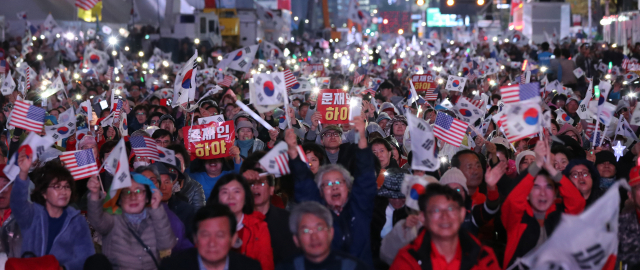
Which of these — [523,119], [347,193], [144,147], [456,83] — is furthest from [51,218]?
[456,83]

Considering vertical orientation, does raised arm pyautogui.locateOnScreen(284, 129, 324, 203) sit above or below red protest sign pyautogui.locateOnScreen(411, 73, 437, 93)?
below

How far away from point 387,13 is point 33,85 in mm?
143315

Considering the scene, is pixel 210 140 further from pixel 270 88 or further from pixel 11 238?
pixel 11 238

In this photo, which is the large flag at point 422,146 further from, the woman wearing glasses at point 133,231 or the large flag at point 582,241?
the woman wearing glasses at point 133,231

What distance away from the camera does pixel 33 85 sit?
15.0 m

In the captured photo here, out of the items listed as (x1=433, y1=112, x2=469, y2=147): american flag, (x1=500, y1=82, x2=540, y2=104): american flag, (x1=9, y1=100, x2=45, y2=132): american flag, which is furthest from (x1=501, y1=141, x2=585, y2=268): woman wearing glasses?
(x1=9, y1=100, x2=45, y2=132): american flag

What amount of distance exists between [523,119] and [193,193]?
288 centimetres

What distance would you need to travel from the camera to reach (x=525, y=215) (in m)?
4.95

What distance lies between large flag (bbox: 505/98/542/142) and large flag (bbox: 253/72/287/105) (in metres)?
2.27

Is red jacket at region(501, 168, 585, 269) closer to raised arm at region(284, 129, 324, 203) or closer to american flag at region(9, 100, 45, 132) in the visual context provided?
raised arm at region(284, 129, 324, 203)

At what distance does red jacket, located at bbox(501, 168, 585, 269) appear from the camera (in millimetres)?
4840

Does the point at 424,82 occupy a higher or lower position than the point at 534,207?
higher

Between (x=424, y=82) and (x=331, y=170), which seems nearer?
(x=331, y=170)

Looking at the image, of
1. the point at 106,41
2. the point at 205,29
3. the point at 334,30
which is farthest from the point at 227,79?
the point at 334,30
